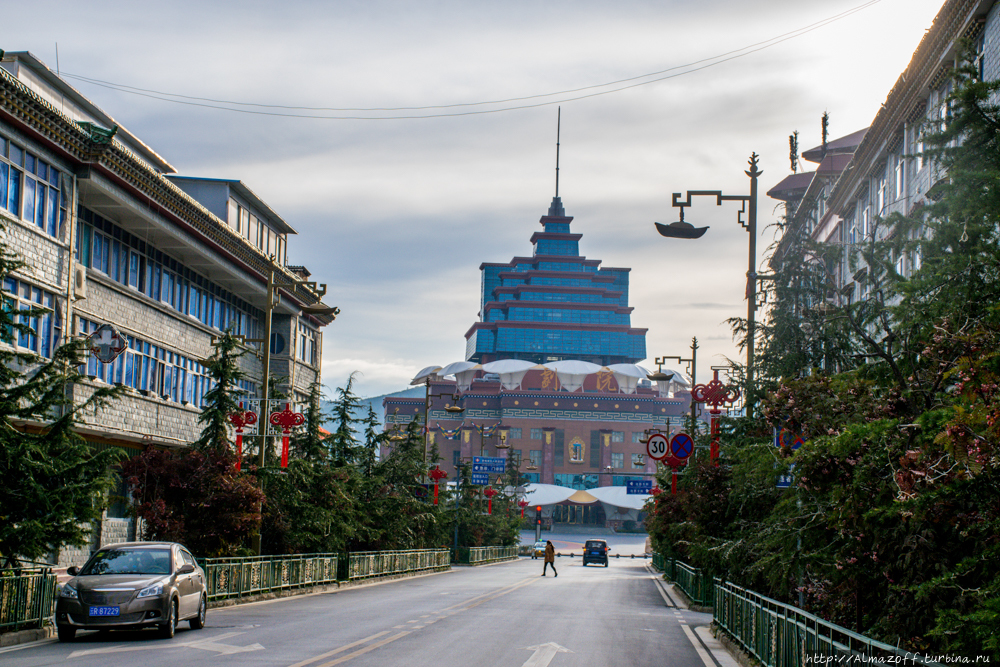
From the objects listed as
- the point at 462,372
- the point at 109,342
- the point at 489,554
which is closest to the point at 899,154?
the point at 109,342

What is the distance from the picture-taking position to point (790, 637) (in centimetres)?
1070

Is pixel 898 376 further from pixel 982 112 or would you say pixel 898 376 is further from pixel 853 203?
pixel 853 203

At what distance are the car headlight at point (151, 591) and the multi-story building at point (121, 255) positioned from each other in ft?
21.6

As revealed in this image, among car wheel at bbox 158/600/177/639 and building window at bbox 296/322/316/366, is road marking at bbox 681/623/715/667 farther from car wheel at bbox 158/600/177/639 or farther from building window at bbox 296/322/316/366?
building window at bbox 296/322/316/366

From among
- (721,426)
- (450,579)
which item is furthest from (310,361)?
(721,426)

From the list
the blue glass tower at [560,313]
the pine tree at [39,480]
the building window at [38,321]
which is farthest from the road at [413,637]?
the blue glass tower at [560,313]

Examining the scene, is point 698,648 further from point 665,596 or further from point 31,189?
point 31,189

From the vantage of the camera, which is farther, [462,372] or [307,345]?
[462,372]

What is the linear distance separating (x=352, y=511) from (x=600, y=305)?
4431 inches

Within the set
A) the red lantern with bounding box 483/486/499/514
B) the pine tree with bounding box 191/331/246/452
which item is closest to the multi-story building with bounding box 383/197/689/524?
the red lantern with bounding box 483/486/499/514

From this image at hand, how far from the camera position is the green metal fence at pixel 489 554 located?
60.8 metres

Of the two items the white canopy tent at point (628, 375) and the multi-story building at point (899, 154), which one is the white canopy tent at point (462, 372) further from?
the multi-story building at point (899, 154)

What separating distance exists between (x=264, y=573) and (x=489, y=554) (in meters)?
42.4

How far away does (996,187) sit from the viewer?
1020 centimetres
